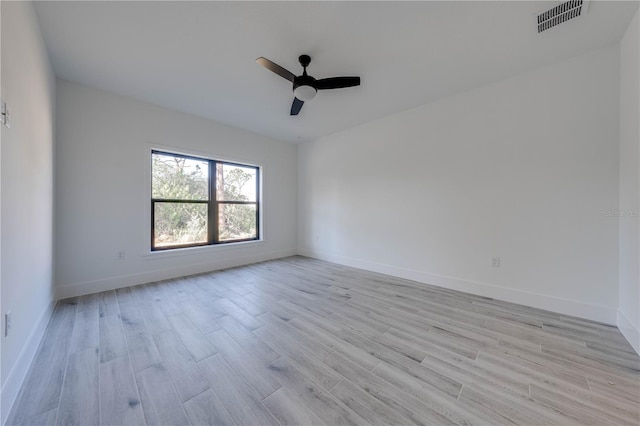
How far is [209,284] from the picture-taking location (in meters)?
3.38

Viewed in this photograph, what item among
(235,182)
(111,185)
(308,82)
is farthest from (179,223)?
(308,82)

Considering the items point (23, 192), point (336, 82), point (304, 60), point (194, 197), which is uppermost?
point (304, 60)

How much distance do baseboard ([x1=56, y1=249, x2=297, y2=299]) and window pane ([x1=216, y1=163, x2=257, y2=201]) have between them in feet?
3.95

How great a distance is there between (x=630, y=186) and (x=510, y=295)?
4.89 ft

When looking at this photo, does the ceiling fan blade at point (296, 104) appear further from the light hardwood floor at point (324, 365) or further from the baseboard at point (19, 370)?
the baseboard at point (19, 370)

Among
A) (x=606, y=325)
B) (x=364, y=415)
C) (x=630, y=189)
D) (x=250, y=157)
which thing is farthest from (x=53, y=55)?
(x=606, y=325)

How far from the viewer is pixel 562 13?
6.17 ft

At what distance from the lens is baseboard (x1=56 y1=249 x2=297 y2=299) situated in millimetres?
2888

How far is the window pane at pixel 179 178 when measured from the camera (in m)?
3.66

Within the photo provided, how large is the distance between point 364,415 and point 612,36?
3.77 metres

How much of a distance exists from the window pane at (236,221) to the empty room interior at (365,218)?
1.17ft

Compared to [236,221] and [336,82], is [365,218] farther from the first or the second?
[236,221]

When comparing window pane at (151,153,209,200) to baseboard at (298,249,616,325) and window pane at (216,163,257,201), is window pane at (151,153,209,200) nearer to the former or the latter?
window pane at (216,163,257,201)

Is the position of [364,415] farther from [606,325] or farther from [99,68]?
[99,68]
